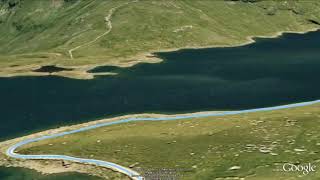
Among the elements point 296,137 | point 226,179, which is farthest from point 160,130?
point 226,179

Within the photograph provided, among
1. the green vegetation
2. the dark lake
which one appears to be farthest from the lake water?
the dark lake

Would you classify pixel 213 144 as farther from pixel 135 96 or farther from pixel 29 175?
pixel 135 96

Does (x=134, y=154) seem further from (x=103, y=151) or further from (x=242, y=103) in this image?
(x=242, y=103)

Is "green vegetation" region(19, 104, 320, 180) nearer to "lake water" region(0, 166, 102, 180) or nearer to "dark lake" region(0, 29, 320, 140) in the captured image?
"lake water" region(0, 166, 102, 180)

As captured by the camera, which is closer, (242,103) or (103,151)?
(103,151)

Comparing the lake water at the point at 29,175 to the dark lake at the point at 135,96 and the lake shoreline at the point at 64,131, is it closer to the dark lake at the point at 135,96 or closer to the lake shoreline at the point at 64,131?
the lake shoreline at the point at 64,131

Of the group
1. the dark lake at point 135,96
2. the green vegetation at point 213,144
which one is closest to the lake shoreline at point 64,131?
the green vegetation at point 213,144

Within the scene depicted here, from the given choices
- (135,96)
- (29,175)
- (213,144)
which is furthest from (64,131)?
(135,96)
